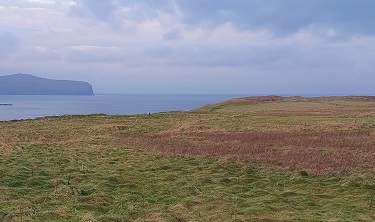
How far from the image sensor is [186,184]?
15.8m

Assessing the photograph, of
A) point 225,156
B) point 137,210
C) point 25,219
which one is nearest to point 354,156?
point 225,156

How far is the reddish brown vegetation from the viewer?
19.3 m

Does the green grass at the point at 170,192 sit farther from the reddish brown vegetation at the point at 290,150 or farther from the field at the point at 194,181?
the reddish brown vegetation at the point at 290,150

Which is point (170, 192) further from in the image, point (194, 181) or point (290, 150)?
point (290, 150)

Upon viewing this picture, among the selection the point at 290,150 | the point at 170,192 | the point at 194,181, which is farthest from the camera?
the point at 290,150

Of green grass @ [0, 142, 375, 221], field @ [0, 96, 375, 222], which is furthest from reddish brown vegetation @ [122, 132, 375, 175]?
green grass @ [0, 142, 375, 221]

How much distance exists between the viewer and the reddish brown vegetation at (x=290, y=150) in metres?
19.3

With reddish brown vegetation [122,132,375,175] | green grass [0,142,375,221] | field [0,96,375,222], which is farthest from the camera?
reddish brown vegetation [122,132,375,175]

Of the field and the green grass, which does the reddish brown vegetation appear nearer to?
the field

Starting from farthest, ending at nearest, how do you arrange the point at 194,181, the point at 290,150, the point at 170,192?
the point at 290,150 → the point at 194,181 → the point at 170,192

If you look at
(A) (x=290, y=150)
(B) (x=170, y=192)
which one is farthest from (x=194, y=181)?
(A) (x=290, y=150)

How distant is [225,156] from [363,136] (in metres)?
14.0

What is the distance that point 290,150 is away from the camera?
79.3ft

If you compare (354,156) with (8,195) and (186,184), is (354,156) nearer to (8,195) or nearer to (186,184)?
(186,184)
